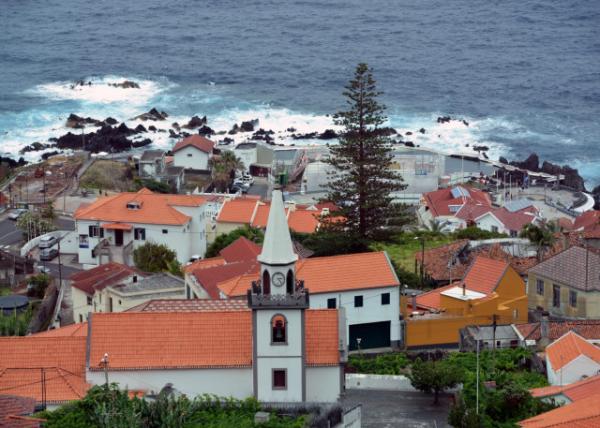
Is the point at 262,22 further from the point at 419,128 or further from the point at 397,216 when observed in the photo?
the point at 397,216

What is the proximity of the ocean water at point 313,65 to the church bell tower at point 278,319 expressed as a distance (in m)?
64.2

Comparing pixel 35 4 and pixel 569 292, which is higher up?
pixel 35 4

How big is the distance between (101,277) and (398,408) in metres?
18.7

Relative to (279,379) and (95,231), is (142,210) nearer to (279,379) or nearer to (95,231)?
(95,231)

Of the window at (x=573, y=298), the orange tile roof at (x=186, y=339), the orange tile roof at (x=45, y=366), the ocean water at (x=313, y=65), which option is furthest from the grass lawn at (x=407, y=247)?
the ocean water at (x=313, y=65)

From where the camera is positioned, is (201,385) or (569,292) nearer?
(201,385)

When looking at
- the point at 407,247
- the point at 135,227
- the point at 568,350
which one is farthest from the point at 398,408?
the point at 135,227

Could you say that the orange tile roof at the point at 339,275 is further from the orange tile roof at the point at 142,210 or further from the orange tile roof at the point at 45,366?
the orange tile roof at the point at 142,210

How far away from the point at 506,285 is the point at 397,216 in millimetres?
9542

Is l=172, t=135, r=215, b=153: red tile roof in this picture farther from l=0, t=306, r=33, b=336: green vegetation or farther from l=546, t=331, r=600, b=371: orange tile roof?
l=546, t=331, r=600, b=371: orange tile roof

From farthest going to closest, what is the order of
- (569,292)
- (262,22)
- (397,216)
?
(262,22), (397,216), (569,292)

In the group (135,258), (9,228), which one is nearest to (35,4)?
(9,228)

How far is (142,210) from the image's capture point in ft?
213

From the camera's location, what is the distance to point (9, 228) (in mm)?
73938
